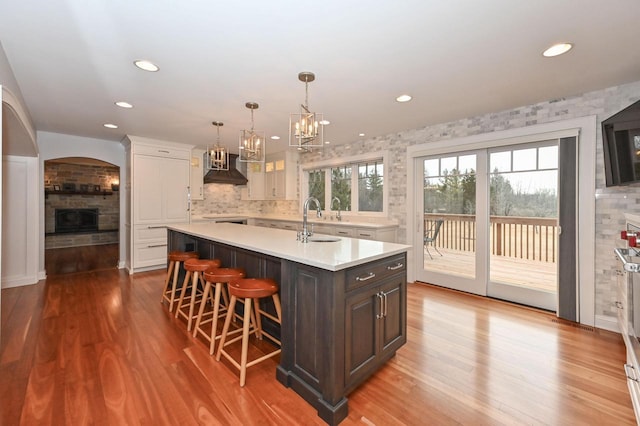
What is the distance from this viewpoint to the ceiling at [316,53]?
5.60ft

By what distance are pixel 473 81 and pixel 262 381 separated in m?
3.11

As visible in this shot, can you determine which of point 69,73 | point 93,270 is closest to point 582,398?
point 69,73

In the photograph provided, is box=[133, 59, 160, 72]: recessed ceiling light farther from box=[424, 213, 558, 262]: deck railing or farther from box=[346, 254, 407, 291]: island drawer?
box=[424, 213, 558, 262]: deck railing

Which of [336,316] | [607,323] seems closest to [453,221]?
[607,323]

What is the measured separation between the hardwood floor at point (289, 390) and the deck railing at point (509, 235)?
2.49 ft

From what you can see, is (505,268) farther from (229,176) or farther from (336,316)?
(229,176)

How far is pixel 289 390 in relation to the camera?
1899 mm

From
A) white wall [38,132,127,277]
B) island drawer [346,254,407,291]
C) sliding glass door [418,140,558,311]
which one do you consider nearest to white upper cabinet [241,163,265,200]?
white wall [38,132,127,277]

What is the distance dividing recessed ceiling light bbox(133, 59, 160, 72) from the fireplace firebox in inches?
314

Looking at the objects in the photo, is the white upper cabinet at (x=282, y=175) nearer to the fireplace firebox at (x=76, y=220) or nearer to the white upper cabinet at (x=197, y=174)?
the white upper cabinet at (x=197, y=174)

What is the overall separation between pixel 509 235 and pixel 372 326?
105 inches

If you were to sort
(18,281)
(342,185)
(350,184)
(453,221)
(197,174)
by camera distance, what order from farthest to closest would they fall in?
1. (197,174)
2. (342,185)
3. (350,184)
4. (18,281)
5. (453,221)

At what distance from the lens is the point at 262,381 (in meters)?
1.99

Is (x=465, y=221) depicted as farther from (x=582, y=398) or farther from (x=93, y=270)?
(x=93, y=270)
